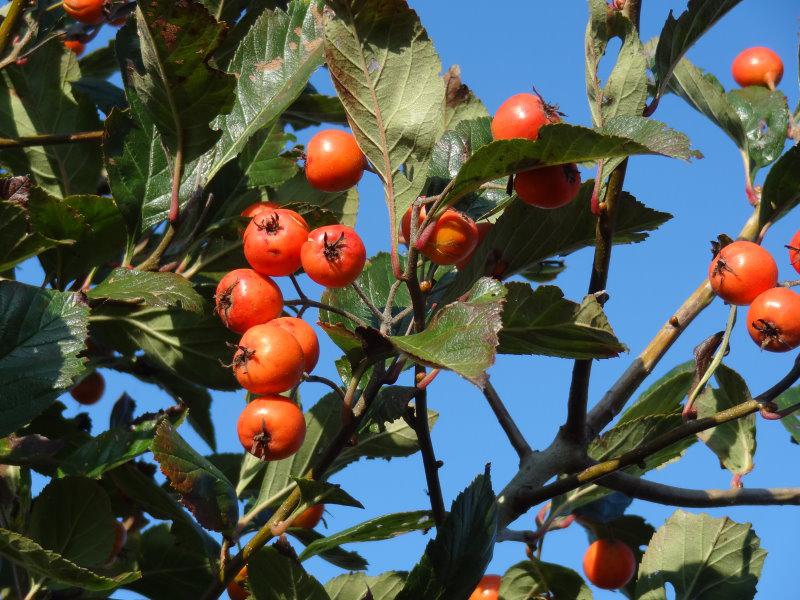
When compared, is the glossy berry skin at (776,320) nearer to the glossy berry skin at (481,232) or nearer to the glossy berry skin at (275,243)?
the glossy berry skin at (481,232)

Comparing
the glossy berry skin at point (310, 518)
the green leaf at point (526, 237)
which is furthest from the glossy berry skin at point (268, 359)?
the glossy berry skin at point (310, 518)

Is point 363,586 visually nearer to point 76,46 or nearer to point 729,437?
point 729,437

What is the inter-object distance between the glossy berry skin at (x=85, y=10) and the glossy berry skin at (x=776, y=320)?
2.46 metres

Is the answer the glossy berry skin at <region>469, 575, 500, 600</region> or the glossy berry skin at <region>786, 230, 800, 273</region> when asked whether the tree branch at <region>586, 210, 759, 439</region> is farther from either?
the glossy berry skin at <region>469, 575, 500, 600</region>

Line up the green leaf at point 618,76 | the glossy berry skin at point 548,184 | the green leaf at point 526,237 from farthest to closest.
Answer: the green leaf at point 526,237, the green leaf at point 618,76, the glossy berry skin at point 548,184

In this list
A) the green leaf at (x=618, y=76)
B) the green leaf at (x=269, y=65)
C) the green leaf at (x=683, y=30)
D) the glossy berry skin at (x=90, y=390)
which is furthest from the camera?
the glossy berry skin at (x=90, y=390)

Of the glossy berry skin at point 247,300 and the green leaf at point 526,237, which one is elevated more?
the green leaf at point 526,237

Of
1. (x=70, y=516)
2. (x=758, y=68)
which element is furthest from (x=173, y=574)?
(x=758, y=68)

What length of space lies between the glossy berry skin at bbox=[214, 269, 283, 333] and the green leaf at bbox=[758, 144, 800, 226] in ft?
4.08

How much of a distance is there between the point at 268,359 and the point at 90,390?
7.82ft

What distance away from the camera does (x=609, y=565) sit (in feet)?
10.6

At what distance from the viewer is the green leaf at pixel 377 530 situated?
2.39 metres

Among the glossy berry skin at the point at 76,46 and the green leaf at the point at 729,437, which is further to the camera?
the glossy berry skin at the point at 76,46

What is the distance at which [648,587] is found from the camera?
2.96 metres
